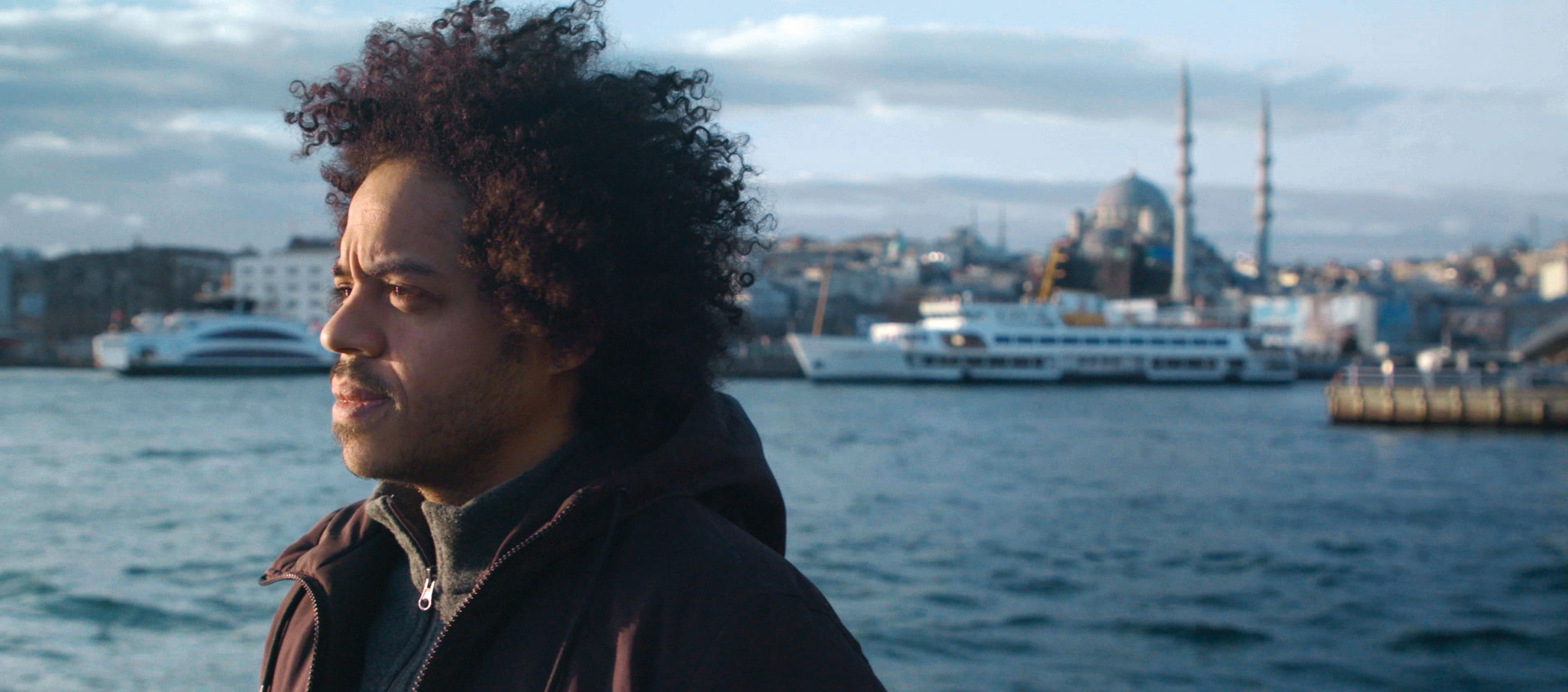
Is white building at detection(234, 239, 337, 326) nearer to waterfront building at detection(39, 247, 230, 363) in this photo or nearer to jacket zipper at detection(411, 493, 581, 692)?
waterfront building at detection(39, 247, 230, 363)

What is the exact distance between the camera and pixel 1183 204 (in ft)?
214

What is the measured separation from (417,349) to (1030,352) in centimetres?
4194

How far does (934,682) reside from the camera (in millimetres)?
5855

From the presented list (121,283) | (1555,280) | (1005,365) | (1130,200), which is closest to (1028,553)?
(1005,365)

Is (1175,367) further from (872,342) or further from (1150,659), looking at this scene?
(1150,659)

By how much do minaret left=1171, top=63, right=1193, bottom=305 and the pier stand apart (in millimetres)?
38979

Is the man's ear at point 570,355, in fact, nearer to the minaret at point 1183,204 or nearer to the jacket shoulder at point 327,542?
the jacket shoulder at point 327,542

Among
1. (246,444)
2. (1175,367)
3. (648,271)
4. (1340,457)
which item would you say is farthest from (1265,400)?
(648,271)

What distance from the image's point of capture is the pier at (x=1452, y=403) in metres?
23.4

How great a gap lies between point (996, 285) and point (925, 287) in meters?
6.07

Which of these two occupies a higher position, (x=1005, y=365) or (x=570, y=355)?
(x=570, y=355)

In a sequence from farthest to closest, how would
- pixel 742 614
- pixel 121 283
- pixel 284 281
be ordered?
1. pixel 121 283
2. pixel 284 281
3. pixel 742 614

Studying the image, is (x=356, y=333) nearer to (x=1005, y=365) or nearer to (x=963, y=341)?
(x=963, y=341)

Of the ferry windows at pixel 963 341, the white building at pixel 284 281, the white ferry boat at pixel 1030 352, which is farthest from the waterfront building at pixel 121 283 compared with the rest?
the ferry windows at pixel 963 341
